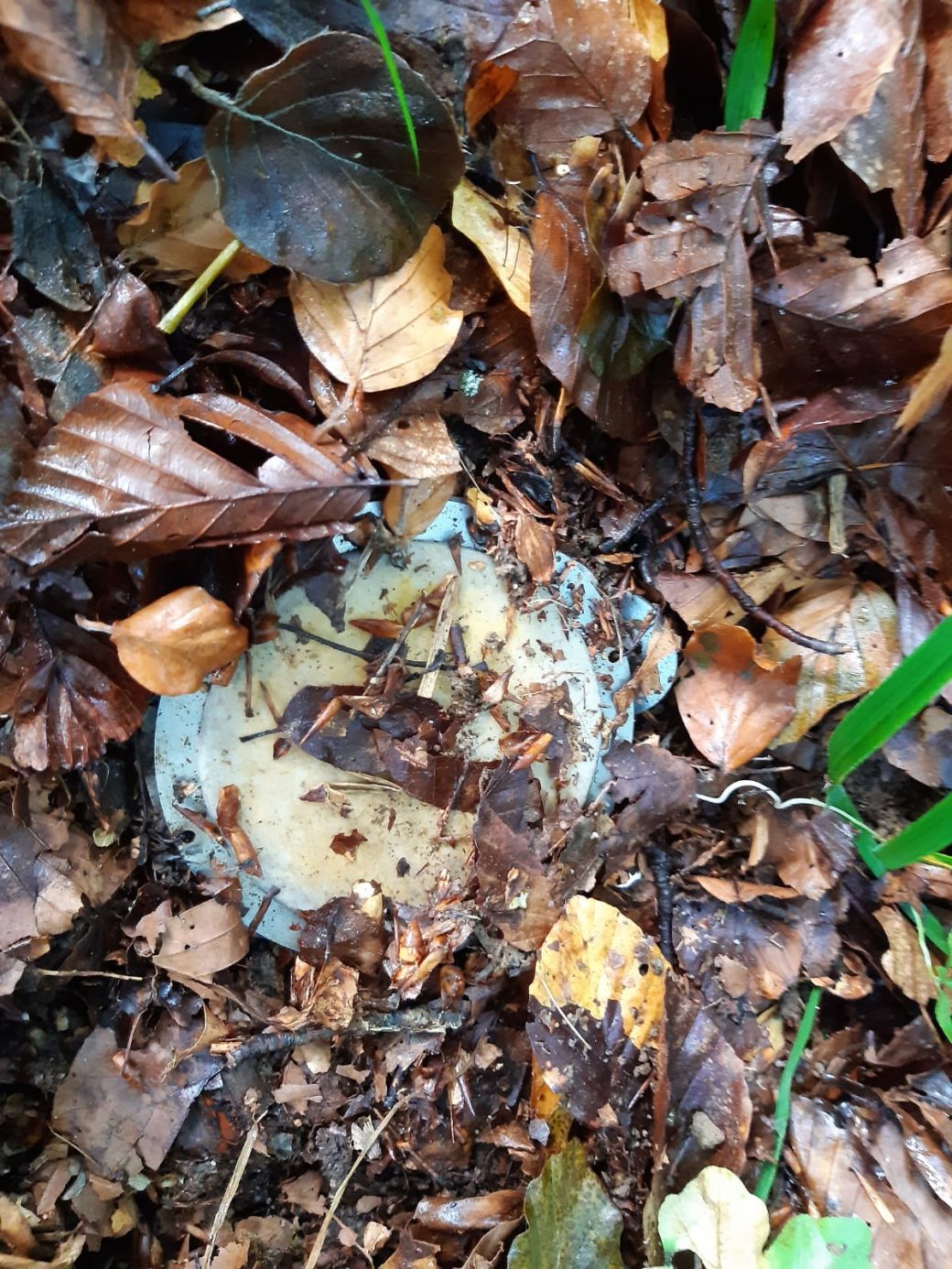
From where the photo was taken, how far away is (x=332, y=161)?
1013mm

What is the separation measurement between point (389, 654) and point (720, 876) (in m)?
0.62

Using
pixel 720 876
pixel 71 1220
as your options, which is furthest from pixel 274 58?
pixel 71 1220

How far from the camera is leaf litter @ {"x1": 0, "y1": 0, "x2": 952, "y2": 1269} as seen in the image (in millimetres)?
1023

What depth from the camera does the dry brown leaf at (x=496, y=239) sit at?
112cm

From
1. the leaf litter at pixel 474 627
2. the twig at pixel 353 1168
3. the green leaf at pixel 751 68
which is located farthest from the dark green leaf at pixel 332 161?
the twig at pixel 353 1168

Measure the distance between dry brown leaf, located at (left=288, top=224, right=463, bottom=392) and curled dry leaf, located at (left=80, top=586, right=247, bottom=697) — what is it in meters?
0.34

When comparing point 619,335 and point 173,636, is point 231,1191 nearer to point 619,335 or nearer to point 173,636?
point 173,636

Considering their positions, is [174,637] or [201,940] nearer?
[174,637]

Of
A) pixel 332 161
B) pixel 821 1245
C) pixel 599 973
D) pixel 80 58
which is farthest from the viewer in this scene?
pixel 599 973

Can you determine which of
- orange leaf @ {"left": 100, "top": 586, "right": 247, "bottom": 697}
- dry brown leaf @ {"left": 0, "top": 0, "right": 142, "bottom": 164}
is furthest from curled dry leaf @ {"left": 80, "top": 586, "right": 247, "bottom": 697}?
dry brown leaf @ {"left": 0, "top": 0, "right": 142, "bottom": 164}

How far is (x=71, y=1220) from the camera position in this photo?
50.4 inches

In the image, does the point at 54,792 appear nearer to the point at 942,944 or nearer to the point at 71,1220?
the point at 71,1220

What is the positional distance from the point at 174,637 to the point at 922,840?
1.00 m

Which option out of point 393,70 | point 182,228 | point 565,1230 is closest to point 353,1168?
point 565,1230
